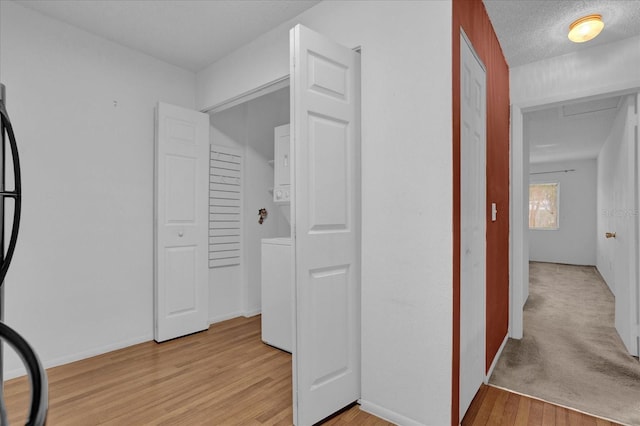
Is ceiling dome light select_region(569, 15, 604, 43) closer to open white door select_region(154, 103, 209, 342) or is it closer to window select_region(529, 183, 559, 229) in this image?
open white door select_region(154, 103, 209, 342)

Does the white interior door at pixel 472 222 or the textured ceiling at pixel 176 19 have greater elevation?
the textured ceiling at pixel 176 19

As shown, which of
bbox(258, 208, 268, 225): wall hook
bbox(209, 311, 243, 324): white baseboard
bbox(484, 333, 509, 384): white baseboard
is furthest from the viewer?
bbox(258, 208, 268, 225): wall hook

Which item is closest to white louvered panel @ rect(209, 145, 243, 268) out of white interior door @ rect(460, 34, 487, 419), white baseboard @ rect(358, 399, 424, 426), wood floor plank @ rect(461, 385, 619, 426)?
white baseboard @ rect(358, 399, 424, 426)

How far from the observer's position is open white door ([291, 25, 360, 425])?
1.75 metres

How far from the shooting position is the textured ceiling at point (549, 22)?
2.15 meters

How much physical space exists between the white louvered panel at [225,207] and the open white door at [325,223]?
202cm

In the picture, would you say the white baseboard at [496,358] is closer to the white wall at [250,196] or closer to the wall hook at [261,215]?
the white wall at [250,196]

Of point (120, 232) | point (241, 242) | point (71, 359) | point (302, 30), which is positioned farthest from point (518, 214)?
point (71, 359)

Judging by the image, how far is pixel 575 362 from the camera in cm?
256

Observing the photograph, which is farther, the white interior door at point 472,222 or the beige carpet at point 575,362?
the beige carpet at point 575,362

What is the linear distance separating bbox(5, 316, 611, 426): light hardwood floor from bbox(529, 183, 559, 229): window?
7593mm

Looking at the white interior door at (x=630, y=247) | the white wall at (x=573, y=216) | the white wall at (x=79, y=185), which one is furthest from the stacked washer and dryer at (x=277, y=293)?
the white wall at (x=573, y=216)

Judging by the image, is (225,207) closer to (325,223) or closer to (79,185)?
(79,185)

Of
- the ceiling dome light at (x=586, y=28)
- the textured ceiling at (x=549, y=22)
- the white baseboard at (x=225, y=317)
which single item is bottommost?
the white baseboard at (x=225, y=317)
